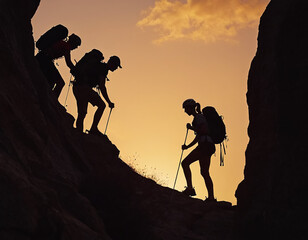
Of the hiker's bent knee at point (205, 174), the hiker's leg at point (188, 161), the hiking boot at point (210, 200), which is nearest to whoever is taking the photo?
the hiking boot at point (210, 200)

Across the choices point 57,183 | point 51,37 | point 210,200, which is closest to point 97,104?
point 51,37

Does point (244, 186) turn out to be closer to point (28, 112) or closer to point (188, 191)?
point (188, 191)

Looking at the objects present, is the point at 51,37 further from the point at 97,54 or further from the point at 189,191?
the point at 189,191

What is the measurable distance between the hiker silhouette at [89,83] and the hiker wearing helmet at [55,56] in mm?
771

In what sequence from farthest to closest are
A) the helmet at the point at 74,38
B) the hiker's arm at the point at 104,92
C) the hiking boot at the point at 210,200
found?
the hiker's arm at the point at 104,92, the helmet at the point at 74,38, the hiking boot at the point at 210,200

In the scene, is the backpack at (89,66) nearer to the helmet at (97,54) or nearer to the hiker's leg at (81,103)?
the helmet at (97,54)

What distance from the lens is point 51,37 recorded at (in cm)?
1399

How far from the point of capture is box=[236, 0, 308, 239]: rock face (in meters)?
10.5

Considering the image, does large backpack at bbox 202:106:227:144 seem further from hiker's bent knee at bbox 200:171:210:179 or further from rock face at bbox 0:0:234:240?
rock face at bbox 0:0:234:240

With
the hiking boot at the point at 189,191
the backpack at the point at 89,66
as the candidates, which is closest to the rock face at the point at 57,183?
the hiking boot at the point at 189,191

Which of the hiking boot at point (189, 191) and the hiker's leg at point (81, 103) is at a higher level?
the hiker's leg at point (81, 103)

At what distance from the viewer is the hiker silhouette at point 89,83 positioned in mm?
15523

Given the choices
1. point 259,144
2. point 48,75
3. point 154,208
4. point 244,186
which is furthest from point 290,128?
point 48,75

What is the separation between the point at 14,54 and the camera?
990 centimetres
